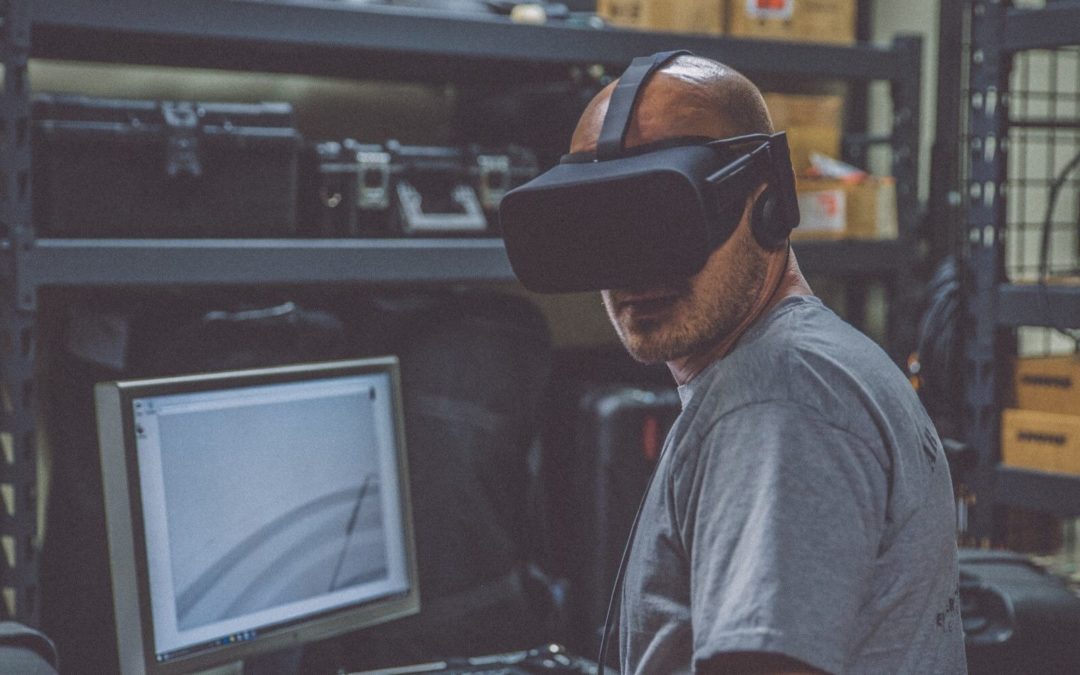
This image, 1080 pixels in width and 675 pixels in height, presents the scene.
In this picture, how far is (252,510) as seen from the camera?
1.41 metres

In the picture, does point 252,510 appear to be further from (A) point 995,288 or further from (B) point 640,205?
(A) point 995,288

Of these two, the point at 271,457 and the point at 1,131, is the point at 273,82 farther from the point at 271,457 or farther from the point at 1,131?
the point at 271,457

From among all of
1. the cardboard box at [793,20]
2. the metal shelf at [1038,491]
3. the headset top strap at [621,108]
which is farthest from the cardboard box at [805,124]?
the headset top strap at [621,108]

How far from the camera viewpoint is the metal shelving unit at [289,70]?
1.60 m

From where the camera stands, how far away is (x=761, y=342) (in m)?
0.84

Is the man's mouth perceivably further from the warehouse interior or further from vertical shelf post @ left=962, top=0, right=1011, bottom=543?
vertical shelf post @ left=962, top=0, right=1011, bottom=543

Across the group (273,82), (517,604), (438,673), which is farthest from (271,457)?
(273,82)

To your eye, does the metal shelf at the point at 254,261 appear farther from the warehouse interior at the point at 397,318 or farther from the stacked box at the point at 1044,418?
the stacked box at the point at 1044,418

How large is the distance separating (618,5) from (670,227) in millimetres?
1459

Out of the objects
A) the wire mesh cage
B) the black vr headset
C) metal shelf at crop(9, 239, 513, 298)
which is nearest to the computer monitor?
metal shelf at crop(9, 239, 513, 298)

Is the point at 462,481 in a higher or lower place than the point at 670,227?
lower

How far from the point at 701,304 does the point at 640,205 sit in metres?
A: 0.09

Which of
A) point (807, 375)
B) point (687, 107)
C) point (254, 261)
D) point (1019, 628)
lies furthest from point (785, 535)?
point (254, 261)

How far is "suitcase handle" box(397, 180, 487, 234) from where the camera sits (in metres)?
1.96
